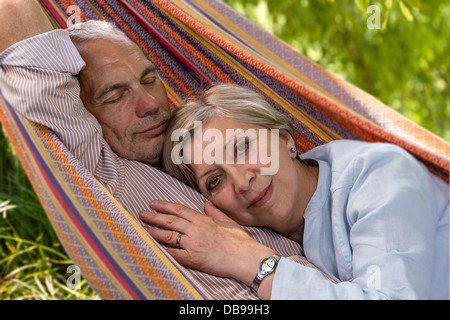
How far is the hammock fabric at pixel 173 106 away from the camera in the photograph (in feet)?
5.26

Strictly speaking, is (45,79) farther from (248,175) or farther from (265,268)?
(265,268)

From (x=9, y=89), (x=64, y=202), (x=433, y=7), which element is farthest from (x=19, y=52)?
(x=433, y=7)

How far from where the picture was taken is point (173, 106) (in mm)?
2492

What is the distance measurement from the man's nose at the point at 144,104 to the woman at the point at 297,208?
0.45 ft

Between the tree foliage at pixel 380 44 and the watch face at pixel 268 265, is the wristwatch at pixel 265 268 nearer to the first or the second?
the watch face at pixel 268 265

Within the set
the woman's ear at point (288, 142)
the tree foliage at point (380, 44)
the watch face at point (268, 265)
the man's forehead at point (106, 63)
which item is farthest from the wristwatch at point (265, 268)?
the tree foliage at point (380, 44)

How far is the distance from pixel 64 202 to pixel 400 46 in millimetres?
3597

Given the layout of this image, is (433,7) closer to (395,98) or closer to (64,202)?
(395,98)

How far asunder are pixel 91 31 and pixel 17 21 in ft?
1.23

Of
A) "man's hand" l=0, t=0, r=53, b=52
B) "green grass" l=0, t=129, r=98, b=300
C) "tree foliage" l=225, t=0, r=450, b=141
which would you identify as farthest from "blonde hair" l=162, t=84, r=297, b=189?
"tree foliage" l=225, t=0, r=450, b=141

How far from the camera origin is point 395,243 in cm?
158

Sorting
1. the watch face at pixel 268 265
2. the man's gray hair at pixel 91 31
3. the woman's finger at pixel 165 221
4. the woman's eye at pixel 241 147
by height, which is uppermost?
the man's gray hair at pixel 91 31

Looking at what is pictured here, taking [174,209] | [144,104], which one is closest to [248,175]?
[174,209]
